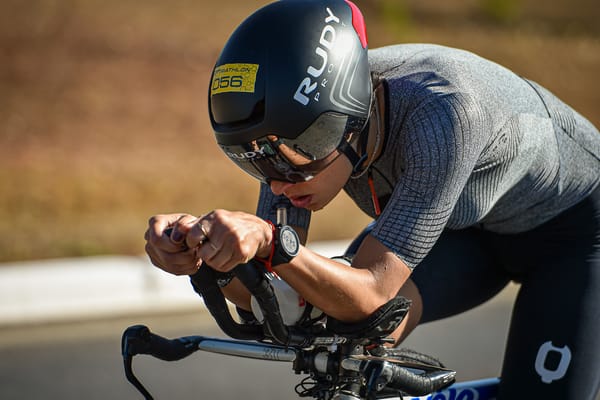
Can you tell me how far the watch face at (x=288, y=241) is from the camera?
7.36 feet

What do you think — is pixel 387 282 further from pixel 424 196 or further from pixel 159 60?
pixel 159 60

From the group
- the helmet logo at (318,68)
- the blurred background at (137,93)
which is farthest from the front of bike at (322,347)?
the blurred background at (137,93)

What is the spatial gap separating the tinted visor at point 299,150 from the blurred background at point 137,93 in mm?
6511

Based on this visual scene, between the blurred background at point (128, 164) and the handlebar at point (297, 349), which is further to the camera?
the blurred background at point (128, 164)

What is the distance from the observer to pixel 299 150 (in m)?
2.59

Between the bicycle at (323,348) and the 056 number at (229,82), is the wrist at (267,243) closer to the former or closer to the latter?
the bicycle at (323,348)

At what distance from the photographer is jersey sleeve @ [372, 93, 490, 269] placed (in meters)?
2.57

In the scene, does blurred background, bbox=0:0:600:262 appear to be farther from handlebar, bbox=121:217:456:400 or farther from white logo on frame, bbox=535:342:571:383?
white logo on frame, bbox=535:342:571:383

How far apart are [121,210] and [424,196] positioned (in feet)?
28.6

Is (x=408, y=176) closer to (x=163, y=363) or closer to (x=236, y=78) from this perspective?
(x=236, y=78)

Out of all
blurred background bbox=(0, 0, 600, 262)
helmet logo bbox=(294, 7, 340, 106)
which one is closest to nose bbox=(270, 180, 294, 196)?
helmet logo bbox=(294, 7, 340, 106)

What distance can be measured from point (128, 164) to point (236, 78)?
10796mm

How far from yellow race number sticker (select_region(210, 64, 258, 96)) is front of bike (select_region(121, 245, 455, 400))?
53 centimetres

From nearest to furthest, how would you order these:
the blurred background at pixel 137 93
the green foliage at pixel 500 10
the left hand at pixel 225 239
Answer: the left hand at pixel 225 239 < the blurred background at pixel 137 93 < the green foliage at pixel 500 10
